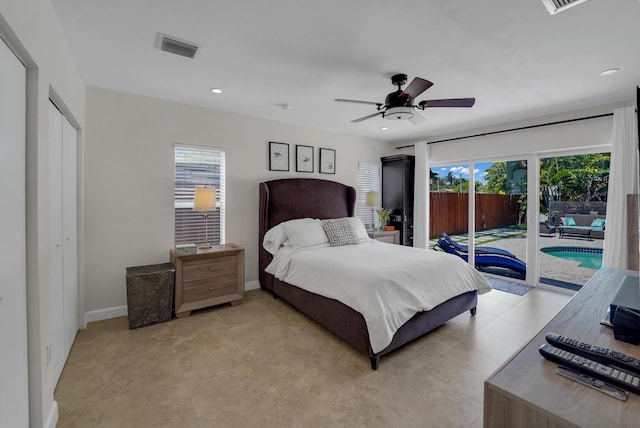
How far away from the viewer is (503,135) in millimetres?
4391

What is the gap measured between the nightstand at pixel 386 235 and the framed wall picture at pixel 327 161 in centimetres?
131

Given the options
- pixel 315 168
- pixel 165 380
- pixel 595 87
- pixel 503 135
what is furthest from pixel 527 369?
pixel 503 135

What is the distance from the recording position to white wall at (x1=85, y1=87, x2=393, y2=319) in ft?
10.0

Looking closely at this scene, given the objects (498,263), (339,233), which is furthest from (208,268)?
(498,263)

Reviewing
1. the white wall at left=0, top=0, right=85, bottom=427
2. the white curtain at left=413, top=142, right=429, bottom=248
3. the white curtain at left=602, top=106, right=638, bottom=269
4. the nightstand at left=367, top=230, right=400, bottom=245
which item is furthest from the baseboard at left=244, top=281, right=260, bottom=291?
the white curtain at left=602, top=106, right=638, bottom=269

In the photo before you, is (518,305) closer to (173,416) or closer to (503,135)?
(503,135)

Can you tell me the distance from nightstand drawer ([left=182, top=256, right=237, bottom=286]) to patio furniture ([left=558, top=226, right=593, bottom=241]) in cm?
471

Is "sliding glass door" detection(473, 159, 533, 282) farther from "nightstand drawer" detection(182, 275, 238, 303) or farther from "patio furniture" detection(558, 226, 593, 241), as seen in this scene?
"nightstand drawer" detection(182, 275, 238, 303)

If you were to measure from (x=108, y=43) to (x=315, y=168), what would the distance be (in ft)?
10.1

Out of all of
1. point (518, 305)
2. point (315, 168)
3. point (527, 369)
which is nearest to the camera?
point (527, 369)

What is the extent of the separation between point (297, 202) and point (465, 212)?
9.96 ft

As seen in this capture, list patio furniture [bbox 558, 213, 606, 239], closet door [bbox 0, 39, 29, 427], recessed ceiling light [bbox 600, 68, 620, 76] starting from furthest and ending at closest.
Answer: patio furniture [bbox 558, 213, 606, 239], recessed ceiling light [bbox 600, 68, 620, 76], closet door [bbox 0, 39, 29, 427]

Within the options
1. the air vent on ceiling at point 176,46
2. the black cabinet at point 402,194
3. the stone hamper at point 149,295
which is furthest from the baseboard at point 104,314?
the black cabinet at point 402,194

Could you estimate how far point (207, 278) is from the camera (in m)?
3.30
